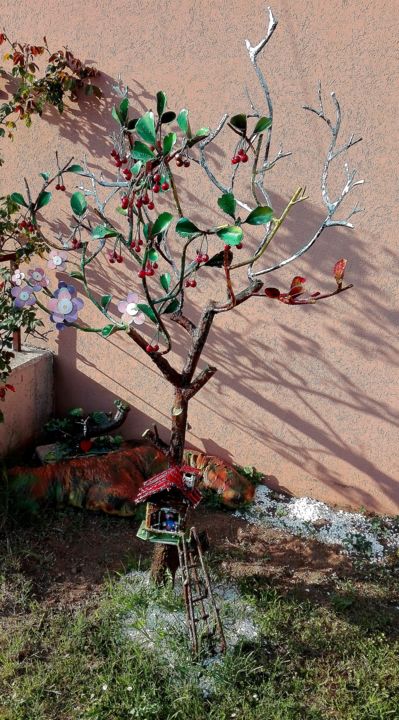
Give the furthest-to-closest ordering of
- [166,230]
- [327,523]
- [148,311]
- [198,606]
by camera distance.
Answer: [327,523] → [198,606] → [166,230] → [148,311]

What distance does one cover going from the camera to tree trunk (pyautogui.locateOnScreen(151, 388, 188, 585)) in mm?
2790

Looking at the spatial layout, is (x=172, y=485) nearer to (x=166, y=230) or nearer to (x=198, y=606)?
(x=198, y=606)

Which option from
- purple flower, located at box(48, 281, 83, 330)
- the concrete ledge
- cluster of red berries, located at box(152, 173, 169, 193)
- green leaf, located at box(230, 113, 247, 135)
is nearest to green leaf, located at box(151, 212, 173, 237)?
cluster of red berries, located at box(152, 173, 169, 193)

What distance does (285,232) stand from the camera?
3.77 metres

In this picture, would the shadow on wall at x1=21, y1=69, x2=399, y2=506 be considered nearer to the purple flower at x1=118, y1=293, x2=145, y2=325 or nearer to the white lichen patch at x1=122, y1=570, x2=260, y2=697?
the white lichen patch at x1=122, y1=570, x2=260, y2=697

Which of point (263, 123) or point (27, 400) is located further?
point (27, 400)

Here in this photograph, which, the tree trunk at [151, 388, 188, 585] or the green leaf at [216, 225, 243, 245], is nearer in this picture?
the green leaf at [216, 225, 243, 245]

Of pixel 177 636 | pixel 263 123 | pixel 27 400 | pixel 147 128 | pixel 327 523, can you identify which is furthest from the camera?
pixel 27 400

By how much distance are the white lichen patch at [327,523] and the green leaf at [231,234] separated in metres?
2.46

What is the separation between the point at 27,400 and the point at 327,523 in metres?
2.25

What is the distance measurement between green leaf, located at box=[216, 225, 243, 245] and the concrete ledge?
8.49 ft

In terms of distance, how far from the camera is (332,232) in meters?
3.68

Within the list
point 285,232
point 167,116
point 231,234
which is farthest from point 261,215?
point 285,232

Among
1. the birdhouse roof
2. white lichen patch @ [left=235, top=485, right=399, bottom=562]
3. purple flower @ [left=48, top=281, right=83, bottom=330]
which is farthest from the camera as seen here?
white lichen patch @ [left=235, top=485, right=399, bottom=562]
